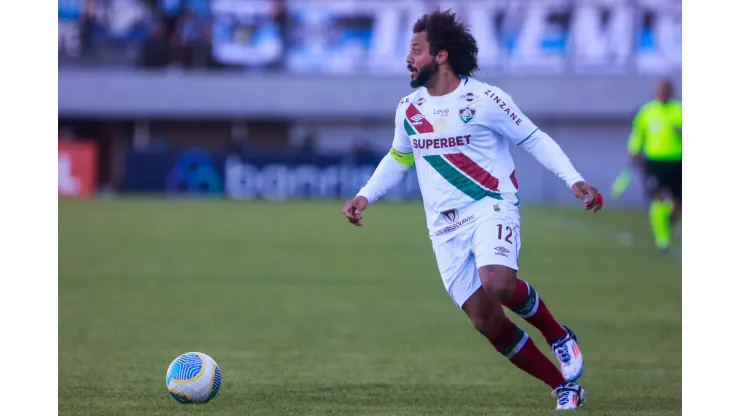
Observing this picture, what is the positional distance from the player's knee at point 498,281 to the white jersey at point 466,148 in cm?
34

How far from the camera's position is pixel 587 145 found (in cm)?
3406

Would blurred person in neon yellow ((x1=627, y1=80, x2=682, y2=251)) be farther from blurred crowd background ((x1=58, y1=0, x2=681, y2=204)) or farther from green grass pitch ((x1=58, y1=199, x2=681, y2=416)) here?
blurred crowd background ((x1=58, y1=0, x2=681, y2=204))

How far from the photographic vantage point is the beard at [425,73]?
20.6ft

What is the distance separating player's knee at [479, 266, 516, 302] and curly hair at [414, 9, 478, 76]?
1166mm

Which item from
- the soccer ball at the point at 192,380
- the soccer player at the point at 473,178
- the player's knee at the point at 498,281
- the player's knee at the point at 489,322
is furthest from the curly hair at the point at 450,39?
the soccer ball at the point at 192,380

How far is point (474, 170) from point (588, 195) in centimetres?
70

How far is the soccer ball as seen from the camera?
248 inches

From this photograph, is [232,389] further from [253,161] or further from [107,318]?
[253,161]

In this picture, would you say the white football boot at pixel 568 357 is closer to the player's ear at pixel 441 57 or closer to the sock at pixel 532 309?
the sock at pixel 532 309

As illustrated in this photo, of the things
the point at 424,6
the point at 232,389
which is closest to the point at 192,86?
the point at 424,6

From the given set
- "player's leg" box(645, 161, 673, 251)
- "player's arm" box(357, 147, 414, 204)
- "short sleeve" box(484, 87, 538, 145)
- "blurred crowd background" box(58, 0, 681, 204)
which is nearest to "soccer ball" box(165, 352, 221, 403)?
"player's arm" box(357, 147, 414, 204)

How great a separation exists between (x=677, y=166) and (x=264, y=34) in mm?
21390

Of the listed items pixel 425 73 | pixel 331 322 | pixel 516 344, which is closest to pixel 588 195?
pixel 516 344

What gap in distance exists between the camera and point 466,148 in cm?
623
